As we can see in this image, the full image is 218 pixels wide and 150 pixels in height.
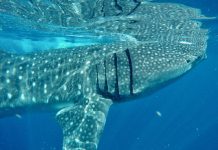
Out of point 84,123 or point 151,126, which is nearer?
point 84,123

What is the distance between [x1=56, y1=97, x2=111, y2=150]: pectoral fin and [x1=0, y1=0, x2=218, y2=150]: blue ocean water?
15.8 feet

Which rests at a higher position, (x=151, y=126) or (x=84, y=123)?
(x=84, y=123)

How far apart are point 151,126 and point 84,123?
65131 mm

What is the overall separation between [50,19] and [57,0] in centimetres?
256

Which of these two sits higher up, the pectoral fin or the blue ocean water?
the pectoral fin

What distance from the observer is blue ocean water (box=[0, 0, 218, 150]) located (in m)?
42.6

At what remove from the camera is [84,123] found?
838 cm

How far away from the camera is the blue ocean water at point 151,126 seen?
4262 cm

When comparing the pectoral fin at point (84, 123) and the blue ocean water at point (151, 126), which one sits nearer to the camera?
the pectoral fin at point (84, 123)

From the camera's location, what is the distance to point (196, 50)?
1038cm

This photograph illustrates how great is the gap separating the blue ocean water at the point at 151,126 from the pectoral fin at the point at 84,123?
4.82 m

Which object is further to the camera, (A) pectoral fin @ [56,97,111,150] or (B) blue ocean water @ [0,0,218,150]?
(B) blue ocean water @ [0,0,218,150]

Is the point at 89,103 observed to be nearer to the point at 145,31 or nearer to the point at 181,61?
the point at 181,61

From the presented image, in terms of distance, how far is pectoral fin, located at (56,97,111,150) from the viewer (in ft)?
26.3
